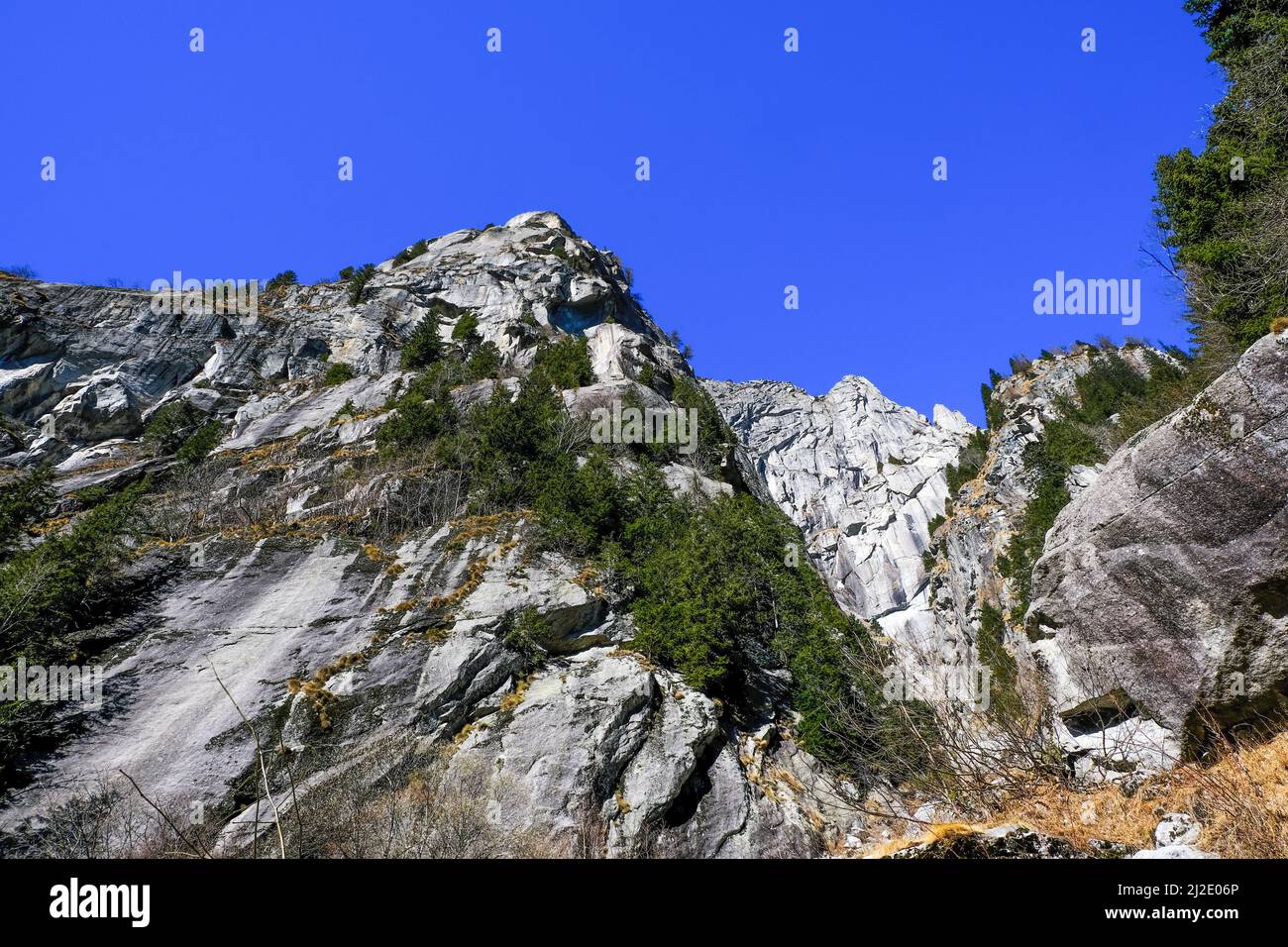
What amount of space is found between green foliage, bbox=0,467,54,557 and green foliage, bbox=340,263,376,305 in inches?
1081

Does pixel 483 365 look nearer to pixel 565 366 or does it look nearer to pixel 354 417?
pixel 565 366

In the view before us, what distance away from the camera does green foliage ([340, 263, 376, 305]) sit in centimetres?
4991

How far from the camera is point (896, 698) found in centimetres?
639

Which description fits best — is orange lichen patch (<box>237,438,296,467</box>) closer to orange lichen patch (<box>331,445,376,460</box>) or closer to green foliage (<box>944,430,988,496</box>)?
orange lichen patch (<box>331,445,376,460</box>)

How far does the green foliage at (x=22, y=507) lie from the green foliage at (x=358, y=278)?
90.1 ft

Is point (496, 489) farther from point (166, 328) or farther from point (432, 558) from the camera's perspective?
point (166, 328)

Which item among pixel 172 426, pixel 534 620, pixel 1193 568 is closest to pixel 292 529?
pixel 534 620

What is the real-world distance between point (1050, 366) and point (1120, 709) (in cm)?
5272

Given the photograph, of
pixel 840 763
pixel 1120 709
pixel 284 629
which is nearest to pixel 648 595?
pixel 840 763

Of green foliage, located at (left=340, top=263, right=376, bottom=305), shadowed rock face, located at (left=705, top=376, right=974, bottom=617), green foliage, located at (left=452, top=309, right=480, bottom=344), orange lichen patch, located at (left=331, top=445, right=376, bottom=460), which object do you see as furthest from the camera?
shadowed rock face, located at (left=705, top=376, right=974, bottom=617)

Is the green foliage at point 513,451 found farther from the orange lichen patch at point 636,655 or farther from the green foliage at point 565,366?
the orange lichen patch at point 636,655

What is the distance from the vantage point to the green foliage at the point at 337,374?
39653mm

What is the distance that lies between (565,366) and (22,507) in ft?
76.5

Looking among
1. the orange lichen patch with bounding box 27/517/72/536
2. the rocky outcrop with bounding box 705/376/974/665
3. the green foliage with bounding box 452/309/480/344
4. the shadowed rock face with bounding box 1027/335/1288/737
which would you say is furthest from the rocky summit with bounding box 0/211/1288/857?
the rocky outcrop with bounding box 705/376/974/665
